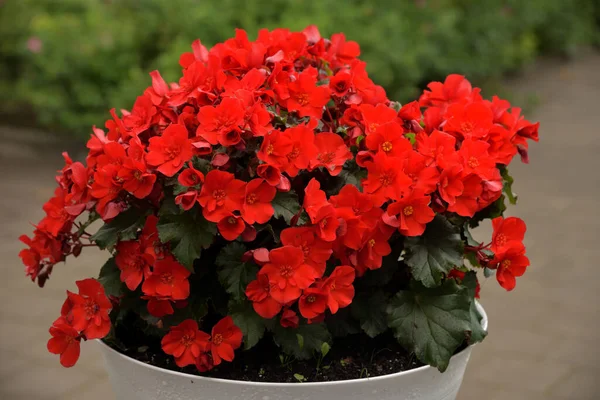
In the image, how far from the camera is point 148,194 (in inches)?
65.4

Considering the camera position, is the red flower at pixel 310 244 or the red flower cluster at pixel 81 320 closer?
the red flower at pixel 310 244

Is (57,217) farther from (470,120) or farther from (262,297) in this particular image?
(470,120)

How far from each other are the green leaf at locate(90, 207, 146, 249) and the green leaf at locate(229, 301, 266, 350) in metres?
0.25

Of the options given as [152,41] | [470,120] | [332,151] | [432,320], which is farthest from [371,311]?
[152,41]

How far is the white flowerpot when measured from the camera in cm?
162

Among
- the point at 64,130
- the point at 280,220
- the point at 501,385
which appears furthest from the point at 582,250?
the point at 64,130

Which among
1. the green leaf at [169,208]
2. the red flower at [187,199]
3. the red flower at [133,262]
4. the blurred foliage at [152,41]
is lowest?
the blurred foliage at [152,41]

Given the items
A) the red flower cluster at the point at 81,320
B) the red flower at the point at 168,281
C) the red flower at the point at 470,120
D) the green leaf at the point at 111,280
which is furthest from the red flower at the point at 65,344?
the red flower at the point at 470,120

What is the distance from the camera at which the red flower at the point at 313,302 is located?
1603mm

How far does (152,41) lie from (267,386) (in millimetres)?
4520

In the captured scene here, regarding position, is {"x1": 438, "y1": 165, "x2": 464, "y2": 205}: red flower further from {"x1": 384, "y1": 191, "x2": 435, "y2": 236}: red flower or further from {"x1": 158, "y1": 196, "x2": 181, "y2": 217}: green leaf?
{"x1": 158, "y1": 196, "x2": 181, "y2": 217}: green leaf

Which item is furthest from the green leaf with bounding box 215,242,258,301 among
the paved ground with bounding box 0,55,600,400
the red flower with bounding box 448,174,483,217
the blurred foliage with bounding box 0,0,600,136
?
the blurred foliage with bounding box 0,0,600,136

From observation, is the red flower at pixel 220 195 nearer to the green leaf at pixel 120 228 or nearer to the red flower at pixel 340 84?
the green leaf at pixel 120 228

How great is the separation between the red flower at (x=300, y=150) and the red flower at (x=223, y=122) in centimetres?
10
